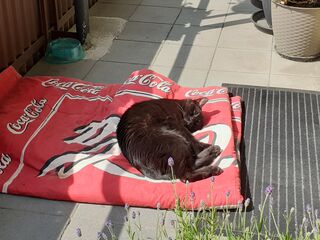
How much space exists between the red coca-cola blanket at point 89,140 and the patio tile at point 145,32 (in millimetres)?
1346

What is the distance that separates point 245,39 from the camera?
6.02m

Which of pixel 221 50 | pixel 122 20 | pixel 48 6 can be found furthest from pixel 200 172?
pixel 122 20

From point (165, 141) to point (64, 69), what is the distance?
85.6 inches

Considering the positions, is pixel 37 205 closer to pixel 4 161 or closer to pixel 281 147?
pixel 4 161

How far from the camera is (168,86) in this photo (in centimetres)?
466

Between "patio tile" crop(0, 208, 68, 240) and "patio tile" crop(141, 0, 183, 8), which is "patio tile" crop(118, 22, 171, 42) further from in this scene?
"patio tile" crop(0, 208, 68, 240)

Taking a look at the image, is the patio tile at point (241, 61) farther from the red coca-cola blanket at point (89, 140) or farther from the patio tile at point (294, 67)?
the red coca-cola blanket at point (89, 140)

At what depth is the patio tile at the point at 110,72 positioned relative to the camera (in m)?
5.12

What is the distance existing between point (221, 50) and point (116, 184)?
2738 mm

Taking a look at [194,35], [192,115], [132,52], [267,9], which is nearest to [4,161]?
[192,115]

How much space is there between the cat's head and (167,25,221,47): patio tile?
6.53 feet

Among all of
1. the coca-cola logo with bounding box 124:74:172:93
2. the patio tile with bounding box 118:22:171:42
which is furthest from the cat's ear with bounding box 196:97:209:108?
the patio tile with bounding box 118:22:171:42

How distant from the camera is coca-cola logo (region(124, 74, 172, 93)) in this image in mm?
4594

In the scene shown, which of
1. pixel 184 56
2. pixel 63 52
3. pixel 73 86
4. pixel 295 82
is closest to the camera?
pixel 73 86
